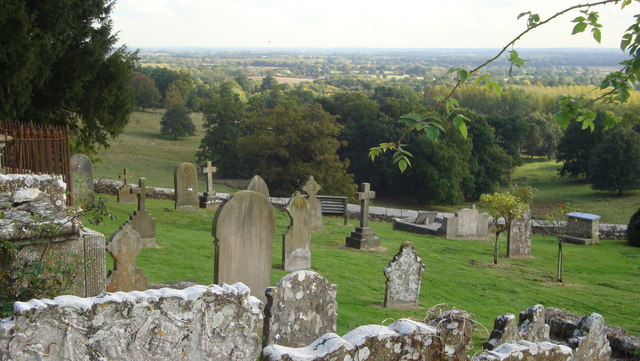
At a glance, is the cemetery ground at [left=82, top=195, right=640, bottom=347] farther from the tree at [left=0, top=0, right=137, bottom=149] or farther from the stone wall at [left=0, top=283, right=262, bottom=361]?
the stone wall at [left=0, top=283, right=262, bottom=361]

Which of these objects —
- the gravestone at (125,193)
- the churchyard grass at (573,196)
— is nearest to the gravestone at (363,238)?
the gravestone at (125,193)

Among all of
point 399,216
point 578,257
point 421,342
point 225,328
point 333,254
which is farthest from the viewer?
point 399,216

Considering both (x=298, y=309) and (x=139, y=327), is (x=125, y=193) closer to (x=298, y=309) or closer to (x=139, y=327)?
(x=298, y=309)

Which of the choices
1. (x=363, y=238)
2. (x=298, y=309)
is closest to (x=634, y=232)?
(x=363, y=238)

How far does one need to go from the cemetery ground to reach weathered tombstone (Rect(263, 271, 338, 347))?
6.50 feet

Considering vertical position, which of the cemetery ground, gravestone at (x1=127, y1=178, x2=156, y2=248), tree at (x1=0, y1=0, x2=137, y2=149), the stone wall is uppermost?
tree at (x1=0, y1=0, x2=137, y2=149)

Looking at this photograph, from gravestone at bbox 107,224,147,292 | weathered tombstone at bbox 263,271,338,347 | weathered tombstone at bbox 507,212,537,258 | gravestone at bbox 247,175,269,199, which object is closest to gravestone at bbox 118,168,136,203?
gravestone at bbox 247,175,269,199

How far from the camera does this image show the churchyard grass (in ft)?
138

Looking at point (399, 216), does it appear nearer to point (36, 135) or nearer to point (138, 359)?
point (36, 135)

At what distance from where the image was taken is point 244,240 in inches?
387

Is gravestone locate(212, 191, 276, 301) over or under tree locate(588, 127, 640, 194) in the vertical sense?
over

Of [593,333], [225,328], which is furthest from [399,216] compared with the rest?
[225,328]

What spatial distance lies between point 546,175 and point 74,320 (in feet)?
186

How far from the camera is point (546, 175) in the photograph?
57438 mm
